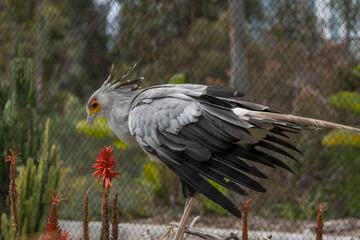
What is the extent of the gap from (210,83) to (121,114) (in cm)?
203

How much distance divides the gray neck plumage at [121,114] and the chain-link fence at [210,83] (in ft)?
3.80

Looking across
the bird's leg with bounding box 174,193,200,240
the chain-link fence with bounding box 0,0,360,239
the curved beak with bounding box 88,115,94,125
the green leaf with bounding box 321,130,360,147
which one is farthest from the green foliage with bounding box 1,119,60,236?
the green leaf with bounding box 321,130,360,147

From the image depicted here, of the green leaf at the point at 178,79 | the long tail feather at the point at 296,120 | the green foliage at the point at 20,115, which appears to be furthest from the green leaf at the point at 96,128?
the long tail feather at the point at 296,120

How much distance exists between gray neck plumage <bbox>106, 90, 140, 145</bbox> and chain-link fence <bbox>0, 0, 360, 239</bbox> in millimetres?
1159

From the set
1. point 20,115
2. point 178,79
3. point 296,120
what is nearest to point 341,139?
point 178,79

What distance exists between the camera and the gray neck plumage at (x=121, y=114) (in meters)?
2.83

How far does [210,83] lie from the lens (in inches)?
186

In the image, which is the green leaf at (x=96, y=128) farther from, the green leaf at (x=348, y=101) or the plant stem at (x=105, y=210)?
the plant stem at (x=105, y=210)

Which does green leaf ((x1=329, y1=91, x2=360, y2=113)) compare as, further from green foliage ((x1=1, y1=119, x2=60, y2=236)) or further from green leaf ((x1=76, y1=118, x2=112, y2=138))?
green foliage ((x1=1, y1=119, x2=60, y2=236))

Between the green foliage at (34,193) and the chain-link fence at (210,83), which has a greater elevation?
the chain-link fence at (210,83)

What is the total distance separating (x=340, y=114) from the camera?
459 cm

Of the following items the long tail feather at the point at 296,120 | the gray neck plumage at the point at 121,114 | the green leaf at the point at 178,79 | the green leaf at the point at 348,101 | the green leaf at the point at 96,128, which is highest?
the green leaf at the point at 178,79

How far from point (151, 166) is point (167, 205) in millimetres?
509

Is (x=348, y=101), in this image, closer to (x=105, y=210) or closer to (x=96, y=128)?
(x=96, y=128)
